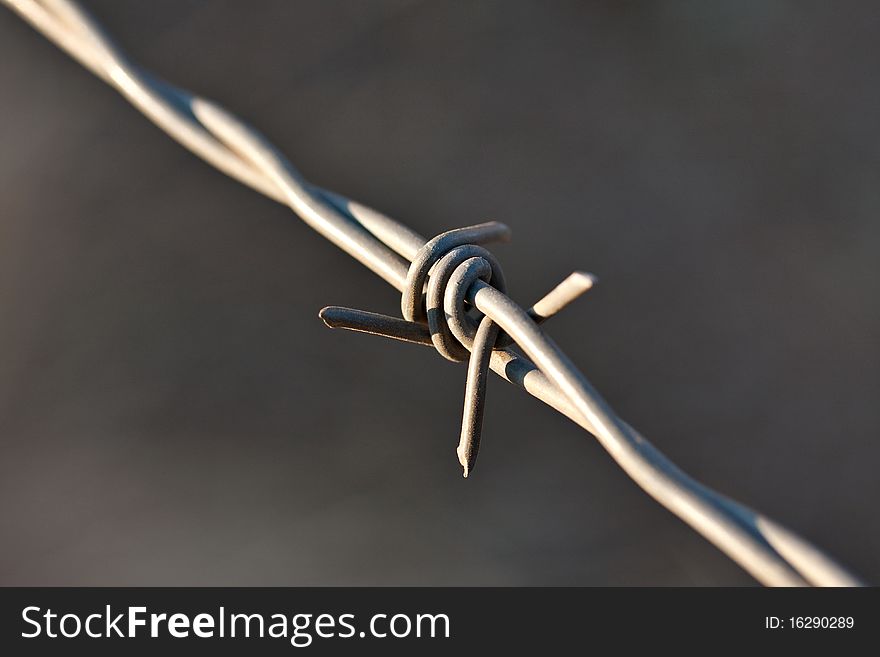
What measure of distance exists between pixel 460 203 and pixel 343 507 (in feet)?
1.78

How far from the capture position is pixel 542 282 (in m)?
1.39

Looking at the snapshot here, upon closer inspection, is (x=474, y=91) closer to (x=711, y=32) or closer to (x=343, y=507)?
(x=711, y=32)

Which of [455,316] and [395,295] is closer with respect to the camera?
[455,316]

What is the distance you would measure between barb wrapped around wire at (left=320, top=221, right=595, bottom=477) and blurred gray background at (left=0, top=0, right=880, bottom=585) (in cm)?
100

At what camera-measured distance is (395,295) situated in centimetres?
130

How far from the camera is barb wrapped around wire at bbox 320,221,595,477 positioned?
12.2 inches

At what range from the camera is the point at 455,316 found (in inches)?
13.0

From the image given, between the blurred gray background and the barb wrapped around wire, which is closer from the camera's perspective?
the barb wrapped around wire

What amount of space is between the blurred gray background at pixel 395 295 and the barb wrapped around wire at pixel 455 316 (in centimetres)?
100

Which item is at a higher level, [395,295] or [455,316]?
[395,295]

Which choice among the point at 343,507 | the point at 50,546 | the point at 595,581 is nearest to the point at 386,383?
the point at 343,507

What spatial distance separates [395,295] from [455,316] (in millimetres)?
977

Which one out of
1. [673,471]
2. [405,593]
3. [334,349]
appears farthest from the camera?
[334,349]

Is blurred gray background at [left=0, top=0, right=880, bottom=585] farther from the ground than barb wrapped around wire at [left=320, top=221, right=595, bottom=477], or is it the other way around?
blurred gray background at [left=0, top=0, right=880, bottom=585]
